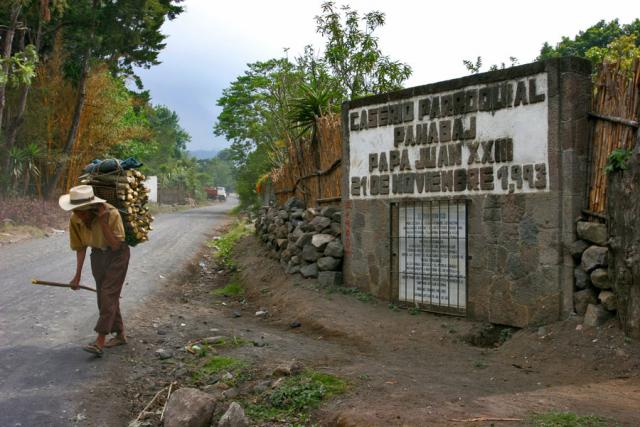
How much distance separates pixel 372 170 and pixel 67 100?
17705 millimetres

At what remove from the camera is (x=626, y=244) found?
6.24m

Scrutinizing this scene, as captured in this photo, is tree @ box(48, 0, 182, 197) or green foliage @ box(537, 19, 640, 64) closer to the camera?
tree @ box(48, 0, 182, 197)

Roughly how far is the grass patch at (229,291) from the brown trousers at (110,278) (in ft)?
14.3

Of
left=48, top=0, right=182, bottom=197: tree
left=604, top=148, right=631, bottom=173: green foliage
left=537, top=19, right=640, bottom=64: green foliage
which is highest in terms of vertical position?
left=537, top=19, right=640, bottom=64: green foliage

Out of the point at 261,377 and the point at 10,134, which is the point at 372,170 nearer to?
the point at 261,377

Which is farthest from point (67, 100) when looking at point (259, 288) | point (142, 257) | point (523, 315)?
point (523, 315)

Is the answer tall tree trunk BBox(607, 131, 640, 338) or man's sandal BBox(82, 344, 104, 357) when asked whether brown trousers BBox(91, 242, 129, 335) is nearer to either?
man's sandal BBox(82, 344, 104, 357)

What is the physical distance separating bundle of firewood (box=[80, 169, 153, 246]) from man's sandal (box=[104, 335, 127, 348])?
3.91 ft

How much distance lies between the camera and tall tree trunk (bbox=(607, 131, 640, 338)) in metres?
6.12

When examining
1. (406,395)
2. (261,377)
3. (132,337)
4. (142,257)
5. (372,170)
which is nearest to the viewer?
(406,395)

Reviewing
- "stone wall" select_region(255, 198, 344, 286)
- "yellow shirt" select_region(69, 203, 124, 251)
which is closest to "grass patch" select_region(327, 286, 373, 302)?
"stone wall" select_region(255, 198, 344, 286)

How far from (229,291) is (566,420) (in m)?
8.20

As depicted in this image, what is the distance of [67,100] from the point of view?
23.2 m

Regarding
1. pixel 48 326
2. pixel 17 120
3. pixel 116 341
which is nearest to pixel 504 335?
pixel 116 341
